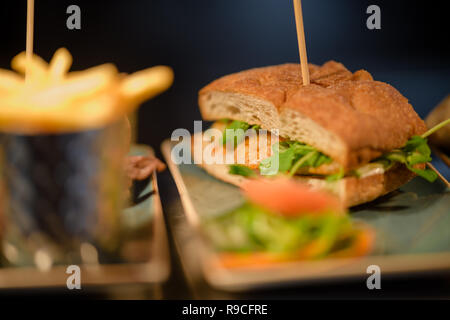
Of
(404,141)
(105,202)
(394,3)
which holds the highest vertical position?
(394,3)

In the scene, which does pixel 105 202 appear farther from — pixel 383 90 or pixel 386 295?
→ pixel 383 90

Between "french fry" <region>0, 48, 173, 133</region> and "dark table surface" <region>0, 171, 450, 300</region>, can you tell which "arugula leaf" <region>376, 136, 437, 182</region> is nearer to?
"dark table surface" <region>0, 171, 450, 300</region>

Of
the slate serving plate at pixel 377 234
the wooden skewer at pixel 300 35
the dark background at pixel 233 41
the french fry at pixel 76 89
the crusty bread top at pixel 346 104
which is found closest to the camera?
the french fry at pixel 76 89

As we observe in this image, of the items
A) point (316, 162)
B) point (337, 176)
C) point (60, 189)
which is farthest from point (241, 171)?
point (60, 189)

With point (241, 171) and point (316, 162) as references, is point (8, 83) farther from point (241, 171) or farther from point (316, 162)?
point (316, 162)

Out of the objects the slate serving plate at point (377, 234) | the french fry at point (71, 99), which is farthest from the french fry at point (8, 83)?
the slate serving plate at point (377, 234)

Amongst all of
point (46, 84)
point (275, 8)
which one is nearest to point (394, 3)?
point (275, 8)

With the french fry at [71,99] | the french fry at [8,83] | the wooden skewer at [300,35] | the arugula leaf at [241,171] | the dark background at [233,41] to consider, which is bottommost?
the arugula leaf at [241,171]

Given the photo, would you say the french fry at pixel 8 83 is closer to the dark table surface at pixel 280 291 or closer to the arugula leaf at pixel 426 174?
the dark table surface at pixel 280 291
